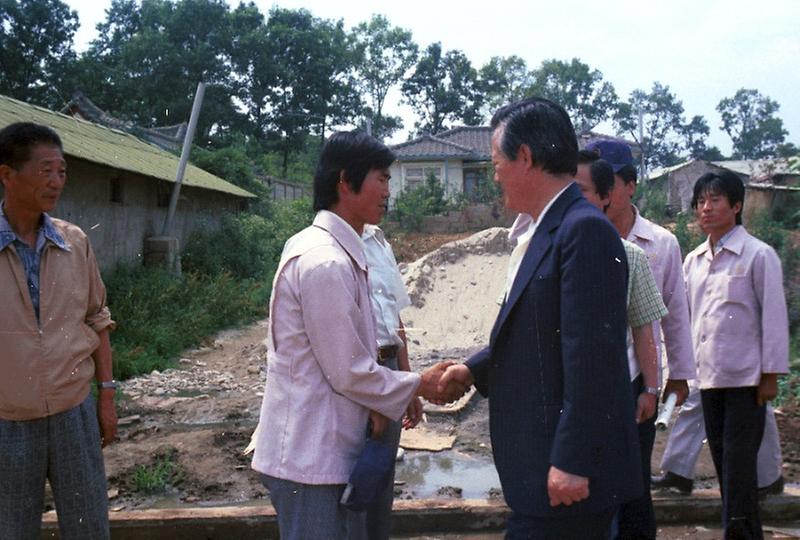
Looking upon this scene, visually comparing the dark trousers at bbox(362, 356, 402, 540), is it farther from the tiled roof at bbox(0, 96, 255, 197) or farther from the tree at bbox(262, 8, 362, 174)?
the tree at bbox(262, 8, 362, 174)

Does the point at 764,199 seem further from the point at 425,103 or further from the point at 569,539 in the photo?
the point at 425,103

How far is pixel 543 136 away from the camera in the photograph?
1.89 m

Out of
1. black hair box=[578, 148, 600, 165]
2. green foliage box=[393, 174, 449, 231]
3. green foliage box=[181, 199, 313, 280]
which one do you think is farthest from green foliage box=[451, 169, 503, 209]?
black hair box=[578, 148, 600, 165]

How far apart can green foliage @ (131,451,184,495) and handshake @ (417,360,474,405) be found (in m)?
3.40

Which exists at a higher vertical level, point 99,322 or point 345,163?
point 345,163

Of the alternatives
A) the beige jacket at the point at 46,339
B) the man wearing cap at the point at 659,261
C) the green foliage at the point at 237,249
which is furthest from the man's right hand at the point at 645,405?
the green foliage at the point at 237,249

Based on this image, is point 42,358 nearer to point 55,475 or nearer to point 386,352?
point 55,475

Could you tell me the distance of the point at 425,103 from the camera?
40.2 meters

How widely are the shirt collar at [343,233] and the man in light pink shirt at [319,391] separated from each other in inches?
1.9

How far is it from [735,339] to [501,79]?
125 feet

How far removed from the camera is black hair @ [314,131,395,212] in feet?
7.62

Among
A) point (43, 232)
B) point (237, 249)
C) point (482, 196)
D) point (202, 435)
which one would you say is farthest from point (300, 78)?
point (43, 232)

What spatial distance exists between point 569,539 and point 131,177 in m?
13.6

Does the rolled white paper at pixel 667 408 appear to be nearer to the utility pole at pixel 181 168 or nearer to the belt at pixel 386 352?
the belt at pixel 386 352
